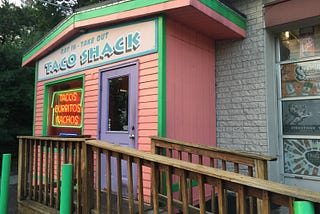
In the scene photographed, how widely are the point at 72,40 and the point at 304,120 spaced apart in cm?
438

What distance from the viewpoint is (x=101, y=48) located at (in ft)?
16.8

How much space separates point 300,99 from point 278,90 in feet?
1.20

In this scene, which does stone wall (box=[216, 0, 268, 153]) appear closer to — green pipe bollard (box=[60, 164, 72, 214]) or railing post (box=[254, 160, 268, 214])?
railing post (box=[254, 160, 268, 214])

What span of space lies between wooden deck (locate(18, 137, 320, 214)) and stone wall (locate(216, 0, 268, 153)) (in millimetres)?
544

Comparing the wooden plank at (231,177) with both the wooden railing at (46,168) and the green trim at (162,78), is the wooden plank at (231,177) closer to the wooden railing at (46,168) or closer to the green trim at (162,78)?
the wooden railing at (46,168)


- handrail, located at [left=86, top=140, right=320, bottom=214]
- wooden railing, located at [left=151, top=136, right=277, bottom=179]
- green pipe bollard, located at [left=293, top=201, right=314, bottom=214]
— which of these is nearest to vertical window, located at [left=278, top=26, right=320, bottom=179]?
wooden railing, located at [left=151, top=136, right=277, bottom=179]

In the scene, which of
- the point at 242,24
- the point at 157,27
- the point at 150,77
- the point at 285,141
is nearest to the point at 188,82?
the point at 150,77

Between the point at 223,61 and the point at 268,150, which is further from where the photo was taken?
the point at 223,61

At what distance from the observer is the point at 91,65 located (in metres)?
5.29

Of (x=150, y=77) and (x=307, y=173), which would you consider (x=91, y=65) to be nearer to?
(x=150, y=77)

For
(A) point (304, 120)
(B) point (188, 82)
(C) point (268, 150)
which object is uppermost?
(B) point (188, 82)

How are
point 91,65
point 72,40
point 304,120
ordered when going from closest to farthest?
point 304,120 < point 91,65 < point 72,40

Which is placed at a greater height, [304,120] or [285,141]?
[304,120]

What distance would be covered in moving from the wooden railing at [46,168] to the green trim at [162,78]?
1.19 meters
